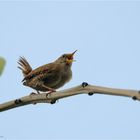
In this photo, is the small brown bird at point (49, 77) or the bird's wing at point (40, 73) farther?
the bird's wing at point (40, 73)

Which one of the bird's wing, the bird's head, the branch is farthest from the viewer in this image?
the bird's head

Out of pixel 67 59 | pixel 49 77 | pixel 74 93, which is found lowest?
pixel 74 93

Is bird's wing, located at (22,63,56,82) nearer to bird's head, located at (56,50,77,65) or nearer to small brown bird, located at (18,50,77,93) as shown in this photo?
small brown bird, located at (18,50,77,93)

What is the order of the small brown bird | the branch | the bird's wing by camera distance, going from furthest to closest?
the bird's wing → the small brown bird → the branch

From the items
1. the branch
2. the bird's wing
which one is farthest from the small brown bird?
the branch

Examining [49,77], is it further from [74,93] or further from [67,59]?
[74,93]

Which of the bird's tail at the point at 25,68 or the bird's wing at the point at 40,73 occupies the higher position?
the bird's tail at the point at 25,68

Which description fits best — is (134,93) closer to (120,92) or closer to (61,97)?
(120,92)

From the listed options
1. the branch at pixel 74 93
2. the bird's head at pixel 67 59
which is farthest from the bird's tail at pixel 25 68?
the branch at pixel 74 93

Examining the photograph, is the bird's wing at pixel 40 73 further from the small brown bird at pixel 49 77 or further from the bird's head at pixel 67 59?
the bird's head at pixel 67 59

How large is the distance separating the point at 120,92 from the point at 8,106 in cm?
39

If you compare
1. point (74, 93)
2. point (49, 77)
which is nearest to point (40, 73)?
point (49, 77)

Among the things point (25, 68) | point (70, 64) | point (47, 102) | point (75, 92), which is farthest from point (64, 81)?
point (75, 92)

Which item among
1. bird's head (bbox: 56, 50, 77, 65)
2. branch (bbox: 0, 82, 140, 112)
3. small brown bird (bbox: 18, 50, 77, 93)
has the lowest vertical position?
branch (bbox: 0, 82, 140, 112)
